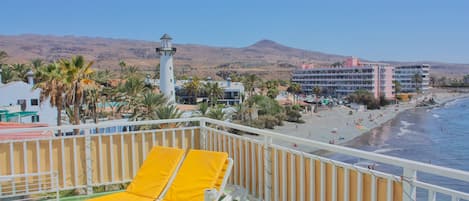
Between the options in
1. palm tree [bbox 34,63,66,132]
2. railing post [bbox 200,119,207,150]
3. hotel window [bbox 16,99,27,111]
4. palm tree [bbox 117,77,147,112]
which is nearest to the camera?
railing post [bbox 200,119,207,150]

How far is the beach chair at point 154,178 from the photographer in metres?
3.44

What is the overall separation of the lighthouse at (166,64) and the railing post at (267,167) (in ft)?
88.9

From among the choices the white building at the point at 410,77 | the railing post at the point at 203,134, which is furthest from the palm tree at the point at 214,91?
the white building at the point at 410,77

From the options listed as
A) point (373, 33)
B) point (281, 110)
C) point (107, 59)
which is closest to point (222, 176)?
point (281, 110)

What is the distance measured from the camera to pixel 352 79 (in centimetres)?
8494

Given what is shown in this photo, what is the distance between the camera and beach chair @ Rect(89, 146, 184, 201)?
11.3 ft

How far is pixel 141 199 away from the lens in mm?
3377

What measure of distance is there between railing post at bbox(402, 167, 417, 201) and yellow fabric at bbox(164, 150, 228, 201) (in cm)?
159

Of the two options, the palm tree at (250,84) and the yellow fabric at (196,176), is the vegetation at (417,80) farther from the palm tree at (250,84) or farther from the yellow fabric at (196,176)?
the yellow fabric at (196,176)

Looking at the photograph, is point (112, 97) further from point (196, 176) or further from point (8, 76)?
point (196, 176)

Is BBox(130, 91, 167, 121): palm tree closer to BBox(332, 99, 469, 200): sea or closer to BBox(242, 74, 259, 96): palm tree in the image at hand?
BBox(332, 99, 469, 200): sea

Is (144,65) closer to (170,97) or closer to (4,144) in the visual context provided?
(170,97)

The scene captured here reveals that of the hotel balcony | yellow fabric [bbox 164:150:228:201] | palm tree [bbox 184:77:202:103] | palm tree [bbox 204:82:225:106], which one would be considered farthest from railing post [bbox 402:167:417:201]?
palm tree [bbox 184:77:202:103]

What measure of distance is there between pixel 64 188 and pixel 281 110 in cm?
4522
